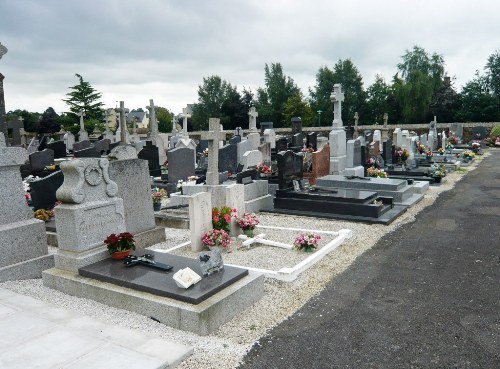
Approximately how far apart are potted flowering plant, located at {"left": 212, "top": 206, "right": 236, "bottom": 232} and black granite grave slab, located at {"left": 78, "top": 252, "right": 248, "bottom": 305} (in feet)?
7.60

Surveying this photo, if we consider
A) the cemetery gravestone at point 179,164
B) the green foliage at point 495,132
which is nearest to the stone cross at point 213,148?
the cemetery gravestone at point 179,164

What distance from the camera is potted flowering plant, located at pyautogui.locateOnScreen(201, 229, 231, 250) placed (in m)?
7.95

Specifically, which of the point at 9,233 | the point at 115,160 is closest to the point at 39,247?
the point at 9,233

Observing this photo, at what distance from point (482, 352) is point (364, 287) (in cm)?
199

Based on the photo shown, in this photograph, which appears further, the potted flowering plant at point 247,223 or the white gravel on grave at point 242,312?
the potted flowering plant at point 247,223

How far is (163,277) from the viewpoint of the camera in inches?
215

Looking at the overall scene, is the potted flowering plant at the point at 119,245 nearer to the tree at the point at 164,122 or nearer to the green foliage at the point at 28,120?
the tree at the point at 164,122

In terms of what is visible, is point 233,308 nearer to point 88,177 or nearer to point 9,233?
point 88,177

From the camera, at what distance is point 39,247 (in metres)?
6.75

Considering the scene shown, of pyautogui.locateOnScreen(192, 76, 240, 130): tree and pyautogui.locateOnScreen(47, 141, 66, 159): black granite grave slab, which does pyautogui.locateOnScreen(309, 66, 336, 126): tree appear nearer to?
pyautogui.locateOnScreen(192, 76, 240, 130): tree

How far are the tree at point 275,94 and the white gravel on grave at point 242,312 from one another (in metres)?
48.7

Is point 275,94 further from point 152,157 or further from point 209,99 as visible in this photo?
point 152,157

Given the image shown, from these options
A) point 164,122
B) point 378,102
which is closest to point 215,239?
point 378,102

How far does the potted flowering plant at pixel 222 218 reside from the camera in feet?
28.0
